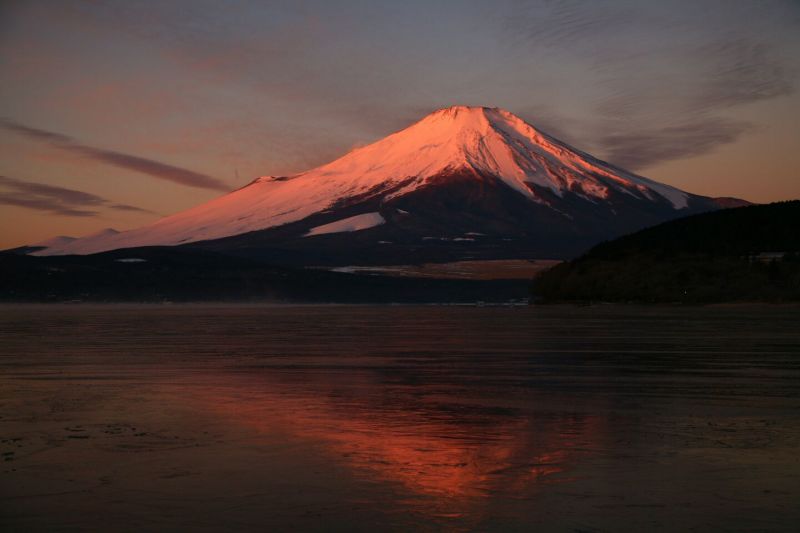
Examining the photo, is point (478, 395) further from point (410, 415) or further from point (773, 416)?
point (773, 416)

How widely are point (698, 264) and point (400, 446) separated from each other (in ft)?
436

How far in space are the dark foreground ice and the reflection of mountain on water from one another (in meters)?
0.06

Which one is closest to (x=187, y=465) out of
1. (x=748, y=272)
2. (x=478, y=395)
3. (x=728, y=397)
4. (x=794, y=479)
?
(x=794, y=479)

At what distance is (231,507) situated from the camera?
13.3 m

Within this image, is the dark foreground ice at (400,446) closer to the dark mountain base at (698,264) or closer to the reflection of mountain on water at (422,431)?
the reflection of mountain on water at (422,431)

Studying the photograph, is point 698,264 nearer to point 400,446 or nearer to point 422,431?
point 422,431

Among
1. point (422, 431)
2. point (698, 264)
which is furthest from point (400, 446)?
point (698, 264)

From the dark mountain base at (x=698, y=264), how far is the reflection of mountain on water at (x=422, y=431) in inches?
4335

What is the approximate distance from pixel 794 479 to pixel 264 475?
7429mm

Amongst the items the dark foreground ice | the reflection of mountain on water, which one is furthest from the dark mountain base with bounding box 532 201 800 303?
the reflection of mountain on water

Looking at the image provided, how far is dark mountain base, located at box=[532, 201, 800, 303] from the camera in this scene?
13412 centimetres

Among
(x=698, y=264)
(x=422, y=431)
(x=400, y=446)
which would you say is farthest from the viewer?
(x=698, y=264)

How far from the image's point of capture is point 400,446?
57.5 feet

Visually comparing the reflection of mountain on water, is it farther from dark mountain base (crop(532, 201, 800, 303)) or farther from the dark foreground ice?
dark mountain base (crop(532, 201, 800, 303))
